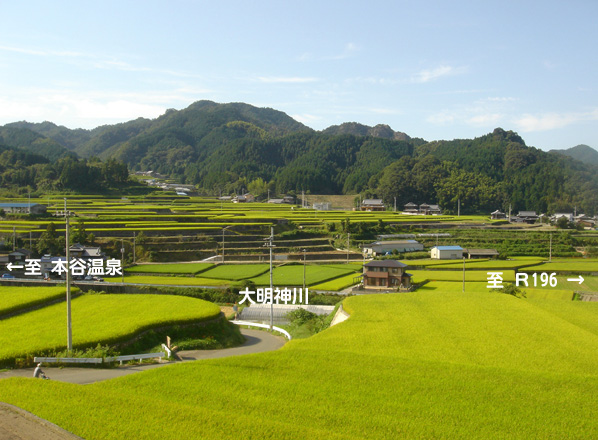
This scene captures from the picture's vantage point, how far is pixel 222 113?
171000 millimetres

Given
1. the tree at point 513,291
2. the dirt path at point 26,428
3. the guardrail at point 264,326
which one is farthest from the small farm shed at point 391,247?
the dirt path at point 26,428

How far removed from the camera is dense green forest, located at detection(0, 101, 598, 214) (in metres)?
72.2

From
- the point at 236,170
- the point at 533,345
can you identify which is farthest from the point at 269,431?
the point at 236,170

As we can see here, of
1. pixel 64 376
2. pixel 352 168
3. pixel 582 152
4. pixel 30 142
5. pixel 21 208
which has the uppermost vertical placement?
pixel 582 152

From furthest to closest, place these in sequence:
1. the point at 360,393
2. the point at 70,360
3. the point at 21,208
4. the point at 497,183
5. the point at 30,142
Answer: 1. the point at 30,142
2. the point at 497,183
3. the point at 21,208
4. the point at 70,360
5. the point at 360,393

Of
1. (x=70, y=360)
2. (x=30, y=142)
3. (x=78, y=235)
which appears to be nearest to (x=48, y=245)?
(x=78, y=235)

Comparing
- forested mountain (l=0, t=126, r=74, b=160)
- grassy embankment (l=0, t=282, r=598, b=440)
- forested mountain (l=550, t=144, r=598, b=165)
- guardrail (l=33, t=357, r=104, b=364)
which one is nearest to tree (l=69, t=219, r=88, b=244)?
guardrail (l=33, t=357, r=104, b=364)

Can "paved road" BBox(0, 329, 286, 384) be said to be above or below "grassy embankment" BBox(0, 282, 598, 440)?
below

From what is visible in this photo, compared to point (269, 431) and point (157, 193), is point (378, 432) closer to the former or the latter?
point (269, 431)

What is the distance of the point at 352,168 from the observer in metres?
102

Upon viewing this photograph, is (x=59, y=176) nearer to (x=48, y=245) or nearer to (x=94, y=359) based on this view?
(x=48, y=245)

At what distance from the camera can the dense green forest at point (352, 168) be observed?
237ft

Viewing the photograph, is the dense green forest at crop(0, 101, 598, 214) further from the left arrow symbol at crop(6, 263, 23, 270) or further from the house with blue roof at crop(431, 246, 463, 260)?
the house with blue roof at crop(431, 246, 463, 260)

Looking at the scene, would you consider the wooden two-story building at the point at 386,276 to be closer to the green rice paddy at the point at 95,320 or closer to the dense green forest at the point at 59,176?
the green rice paddy at the point at 95,320
